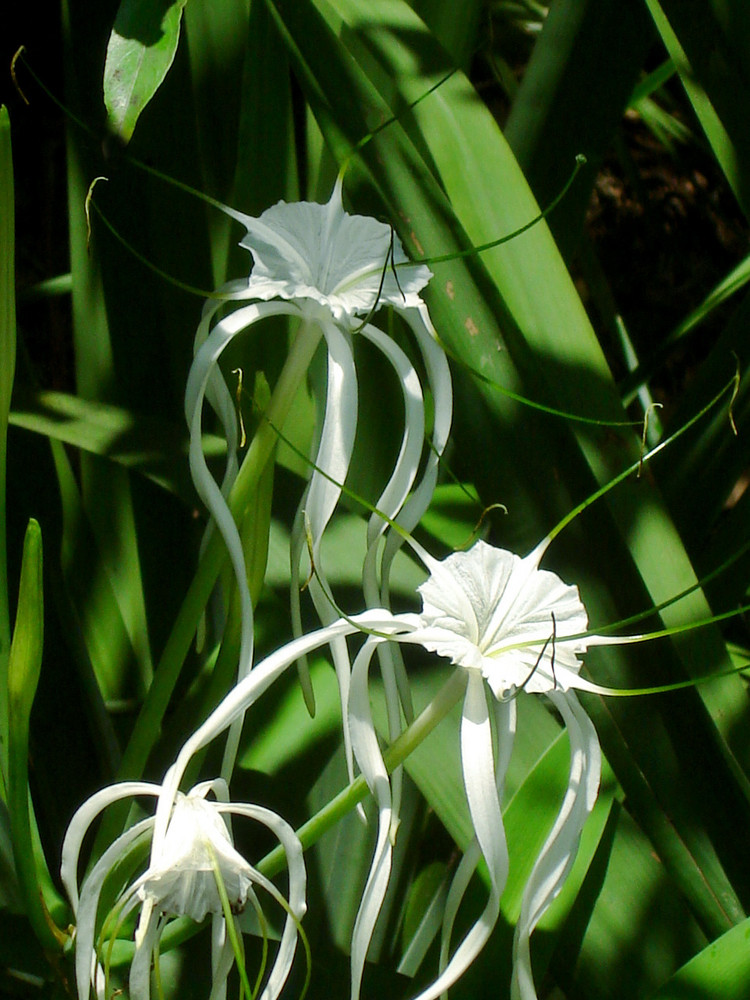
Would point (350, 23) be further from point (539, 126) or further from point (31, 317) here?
point (31, 317)

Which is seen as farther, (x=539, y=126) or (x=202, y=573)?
(x=539, y=126)

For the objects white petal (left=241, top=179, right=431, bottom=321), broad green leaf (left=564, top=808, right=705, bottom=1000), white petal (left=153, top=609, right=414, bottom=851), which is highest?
white petal (left=241, top=179, right=431, bottom=321)

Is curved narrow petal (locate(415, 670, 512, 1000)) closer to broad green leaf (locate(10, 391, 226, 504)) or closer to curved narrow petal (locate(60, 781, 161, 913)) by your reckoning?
curved narrow petal (locate(60, 781, 161, 913))

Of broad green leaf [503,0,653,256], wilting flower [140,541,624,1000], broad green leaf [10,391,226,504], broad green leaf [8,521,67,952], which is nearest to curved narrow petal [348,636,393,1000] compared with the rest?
wilting flower [140,541,624,1000]

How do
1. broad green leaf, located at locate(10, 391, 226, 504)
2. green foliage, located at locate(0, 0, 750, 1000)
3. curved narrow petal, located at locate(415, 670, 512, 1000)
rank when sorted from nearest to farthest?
curved narrow petal, located at locate(415, 670, 512, 1000) → green foliage, located at locate(0, 0, 750, 1000) → broad green leaf, located at locate(10, 391, 226, 504)

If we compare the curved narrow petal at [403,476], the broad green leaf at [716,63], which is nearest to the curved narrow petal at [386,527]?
the curved narrow petal at [403,476]

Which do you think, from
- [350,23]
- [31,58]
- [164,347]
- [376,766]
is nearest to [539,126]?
[350,23]
